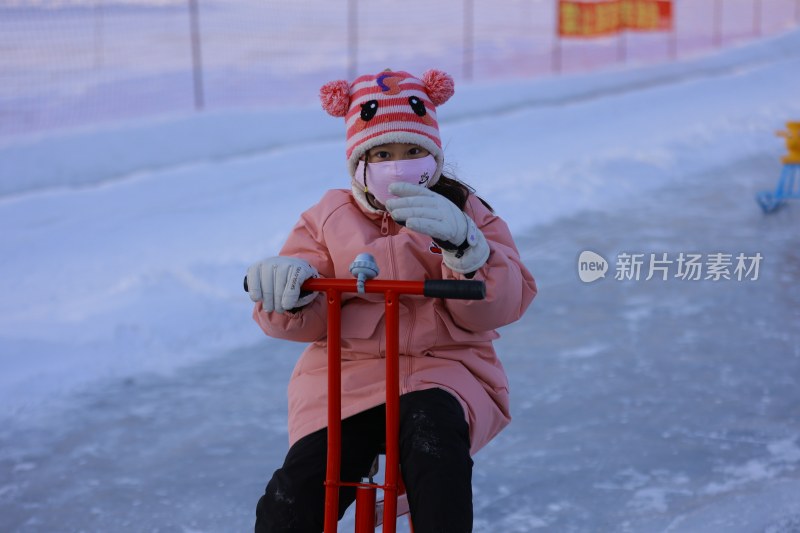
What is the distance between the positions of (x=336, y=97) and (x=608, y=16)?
14603mm

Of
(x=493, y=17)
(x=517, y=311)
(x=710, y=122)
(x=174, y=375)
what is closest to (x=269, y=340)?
(x=174, y=375)

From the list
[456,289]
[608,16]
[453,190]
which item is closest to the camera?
[456,289]

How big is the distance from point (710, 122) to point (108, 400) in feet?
26.6

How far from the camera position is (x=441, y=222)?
1762mm

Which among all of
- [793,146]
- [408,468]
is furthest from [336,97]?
[793,146]

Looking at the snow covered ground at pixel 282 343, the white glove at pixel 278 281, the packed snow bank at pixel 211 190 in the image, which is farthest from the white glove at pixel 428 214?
the snow covered ground at pixel 282 343

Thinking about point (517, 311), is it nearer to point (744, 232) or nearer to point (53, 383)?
point (53, 383)

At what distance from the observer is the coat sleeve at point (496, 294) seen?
6.27 feet

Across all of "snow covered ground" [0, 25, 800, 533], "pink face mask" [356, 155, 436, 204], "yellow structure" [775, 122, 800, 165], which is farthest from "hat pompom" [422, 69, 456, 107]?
"yellow structure" [775, 122, 800, 165]

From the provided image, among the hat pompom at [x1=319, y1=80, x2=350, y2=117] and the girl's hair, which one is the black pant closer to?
the girl's hair

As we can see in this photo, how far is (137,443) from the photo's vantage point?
329cm

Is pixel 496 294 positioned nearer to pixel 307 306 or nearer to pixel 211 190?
pixel 307 306

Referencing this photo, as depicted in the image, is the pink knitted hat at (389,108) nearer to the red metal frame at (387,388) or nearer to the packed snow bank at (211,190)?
the packed snow bank at (211,190)

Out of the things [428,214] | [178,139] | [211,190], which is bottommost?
[211,190]
